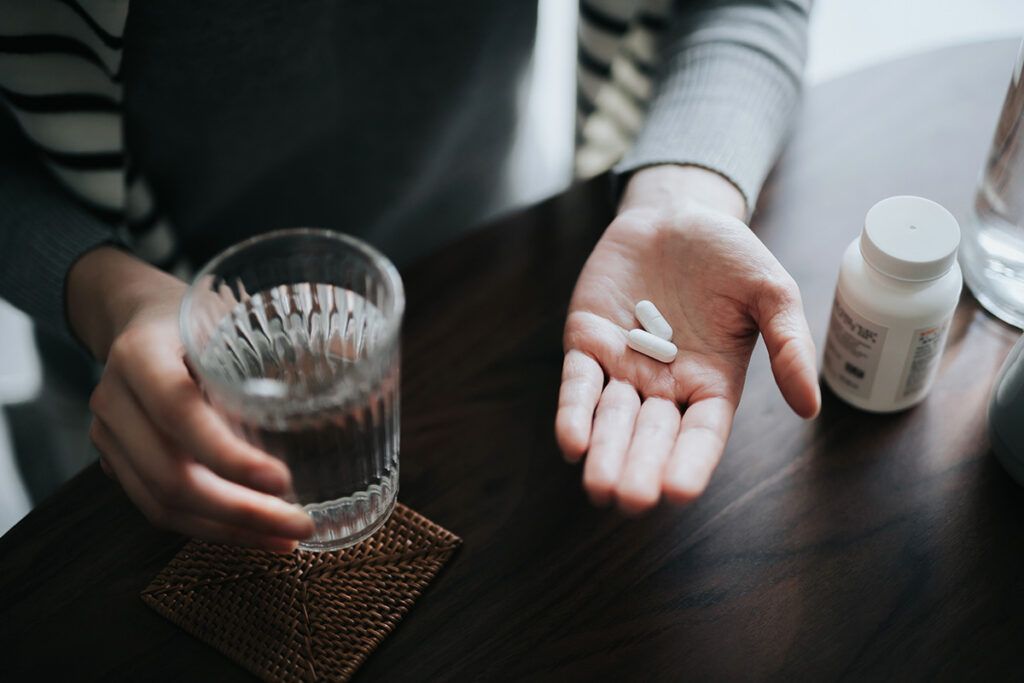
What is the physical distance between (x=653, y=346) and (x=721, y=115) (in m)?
0.26

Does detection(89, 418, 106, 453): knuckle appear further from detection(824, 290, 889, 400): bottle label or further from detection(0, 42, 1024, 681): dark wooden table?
detection(824, 290, 889, 400): bottle label

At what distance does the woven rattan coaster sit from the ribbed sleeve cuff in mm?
350

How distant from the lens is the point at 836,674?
0.49 m

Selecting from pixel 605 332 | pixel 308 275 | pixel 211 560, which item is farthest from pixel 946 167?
pixel 211 560

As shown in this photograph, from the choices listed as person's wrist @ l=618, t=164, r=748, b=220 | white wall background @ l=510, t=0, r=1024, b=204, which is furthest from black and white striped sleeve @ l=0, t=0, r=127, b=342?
white wall background @ l=510, t=0, r=1024, b=204

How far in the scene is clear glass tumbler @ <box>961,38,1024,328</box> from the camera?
61 centimetres

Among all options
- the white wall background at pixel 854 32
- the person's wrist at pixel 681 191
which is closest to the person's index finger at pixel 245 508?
the person's wrist at pixel 681 191

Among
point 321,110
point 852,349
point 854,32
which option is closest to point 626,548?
point 852,349

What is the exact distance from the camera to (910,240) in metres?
0.53

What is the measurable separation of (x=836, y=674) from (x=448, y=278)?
38cm

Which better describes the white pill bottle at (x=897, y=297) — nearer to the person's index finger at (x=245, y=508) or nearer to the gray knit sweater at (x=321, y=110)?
the gray knit sweater at (x=321, y=110)

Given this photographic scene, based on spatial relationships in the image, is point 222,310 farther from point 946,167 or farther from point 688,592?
point 946,167

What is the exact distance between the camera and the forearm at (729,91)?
706mm

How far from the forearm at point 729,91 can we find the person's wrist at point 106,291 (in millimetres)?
368
